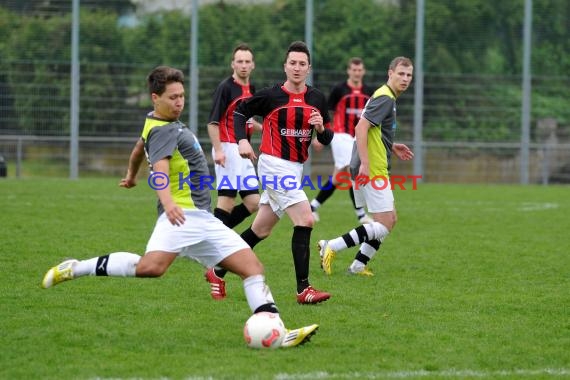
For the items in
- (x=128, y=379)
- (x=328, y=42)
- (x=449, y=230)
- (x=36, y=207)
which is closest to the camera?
(x=128, y=379)

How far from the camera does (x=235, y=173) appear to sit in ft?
32.4

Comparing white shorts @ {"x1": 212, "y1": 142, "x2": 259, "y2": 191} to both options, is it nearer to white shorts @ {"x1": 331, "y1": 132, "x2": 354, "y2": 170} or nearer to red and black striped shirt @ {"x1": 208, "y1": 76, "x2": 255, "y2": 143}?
red and black striped shirt @ {"x1": 208, "y1": 76, "x2": 255, "y2": 143}

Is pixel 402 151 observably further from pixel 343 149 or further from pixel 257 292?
pixel 343 149

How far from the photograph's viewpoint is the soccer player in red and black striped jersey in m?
7.60

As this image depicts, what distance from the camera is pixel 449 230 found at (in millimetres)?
12820

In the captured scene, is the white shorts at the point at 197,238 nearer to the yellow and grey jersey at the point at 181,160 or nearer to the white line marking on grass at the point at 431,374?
the yellow and grey jersey at the point at 181,160

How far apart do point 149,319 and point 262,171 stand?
1741mm

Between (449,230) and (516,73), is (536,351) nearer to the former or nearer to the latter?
(449,230)

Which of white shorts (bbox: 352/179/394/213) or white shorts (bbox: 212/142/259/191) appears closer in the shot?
white shorts (bbox: 352/179/394/213)

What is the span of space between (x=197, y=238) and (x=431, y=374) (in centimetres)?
160

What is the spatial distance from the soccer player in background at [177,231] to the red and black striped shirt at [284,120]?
69.8 inches

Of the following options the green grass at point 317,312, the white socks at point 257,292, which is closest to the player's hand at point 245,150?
the green grass at point 317,312

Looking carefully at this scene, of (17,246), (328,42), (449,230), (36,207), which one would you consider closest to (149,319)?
(17,246)

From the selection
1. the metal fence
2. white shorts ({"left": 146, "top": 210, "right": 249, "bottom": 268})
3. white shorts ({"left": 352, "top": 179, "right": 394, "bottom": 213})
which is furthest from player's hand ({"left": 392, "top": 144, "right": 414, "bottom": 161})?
the metal fence
